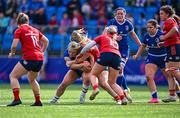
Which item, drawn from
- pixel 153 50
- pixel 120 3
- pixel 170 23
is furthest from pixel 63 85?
pixel 120 3

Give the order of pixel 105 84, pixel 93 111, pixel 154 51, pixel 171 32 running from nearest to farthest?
1. pixel 93 111
2. pixel 105 84
3. pixel 171 32
4. pixel 154 51

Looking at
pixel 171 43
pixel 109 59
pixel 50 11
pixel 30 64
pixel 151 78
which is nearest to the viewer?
pixel 30 64

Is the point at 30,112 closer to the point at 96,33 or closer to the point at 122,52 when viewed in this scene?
the point at 122,52

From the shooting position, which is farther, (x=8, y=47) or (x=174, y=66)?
(x=8, y=47)

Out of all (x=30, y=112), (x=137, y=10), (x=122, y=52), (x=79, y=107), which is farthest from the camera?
(x=137, y=10)

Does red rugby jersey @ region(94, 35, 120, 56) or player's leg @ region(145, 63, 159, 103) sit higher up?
red rugby jersey @ region(94, 35, 120, 56)

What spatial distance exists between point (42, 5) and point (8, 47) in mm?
3488

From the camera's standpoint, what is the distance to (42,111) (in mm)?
16125

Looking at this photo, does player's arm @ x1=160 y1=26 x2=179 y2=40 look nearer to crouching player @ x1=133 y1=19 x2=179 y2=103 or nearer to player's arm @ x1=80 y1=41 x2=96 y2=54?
crouching player @ x1=133 y1=19 x2=179 y2=103

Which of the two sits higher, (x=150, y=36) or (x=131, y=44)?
(x=150, y=36)

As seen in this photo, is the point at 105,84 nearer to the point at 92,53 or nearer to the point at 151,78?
the point at 92,53

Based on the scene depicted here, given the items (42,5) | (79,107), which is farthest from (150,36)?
(42,5)

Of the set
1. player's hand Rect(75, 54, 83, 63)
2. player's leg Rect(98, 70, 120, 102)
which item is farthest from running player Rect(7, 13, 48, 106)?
player's leg Rect(98, 70, 120, 102)

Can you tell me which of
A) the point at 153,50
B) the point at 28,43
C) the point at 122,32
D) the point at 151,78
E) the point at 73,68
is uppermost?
the point at 28,43
